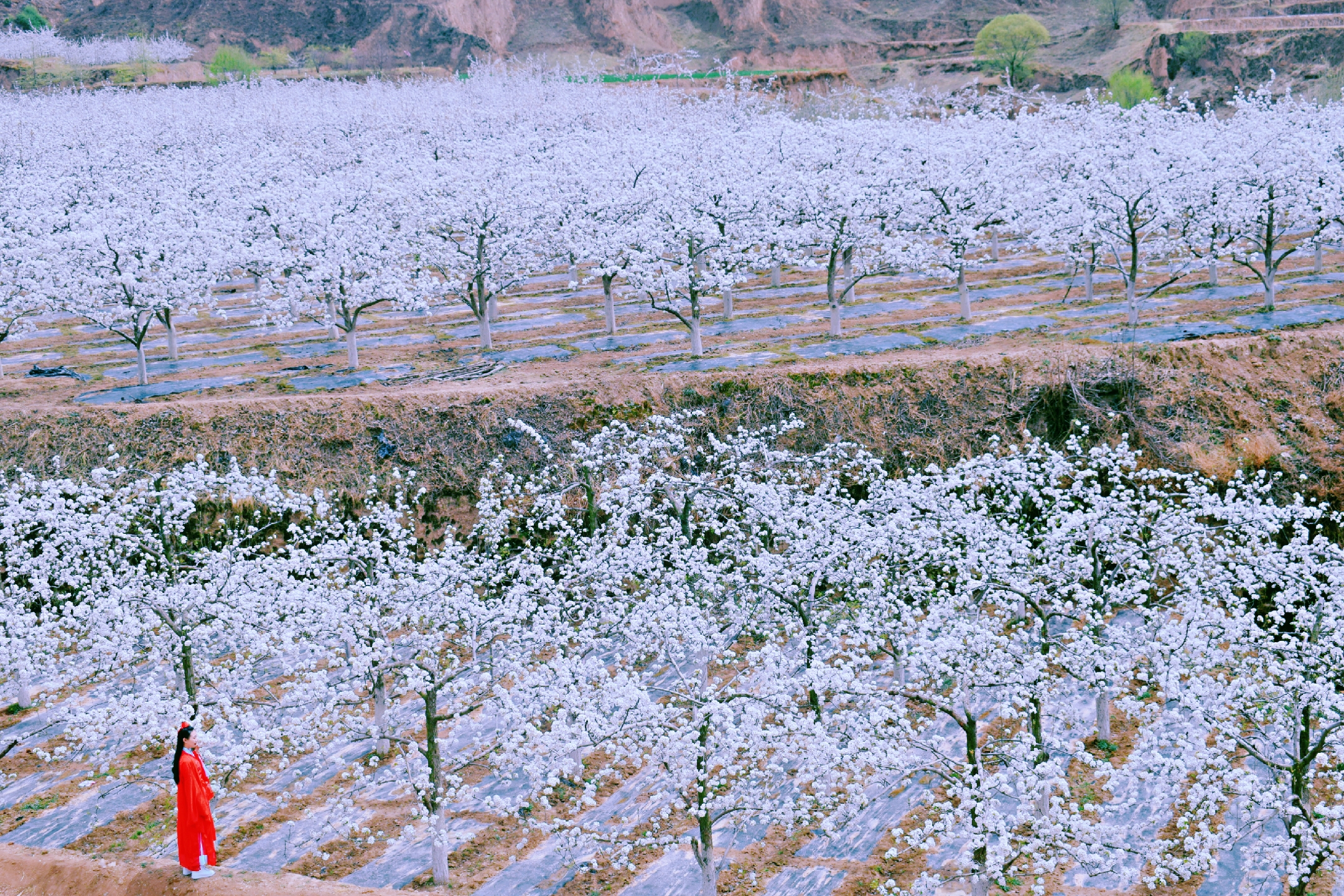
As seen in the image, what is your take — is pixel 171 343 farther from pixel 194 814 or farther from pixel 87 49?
pixel 87 49

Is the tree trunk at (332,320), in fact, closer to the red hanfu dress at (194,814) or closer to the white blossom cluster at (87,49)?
the red hanfu dress at (194,814)

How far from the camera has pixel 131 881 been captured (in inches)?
794

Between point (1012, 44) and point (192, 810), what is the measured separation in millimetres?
114851

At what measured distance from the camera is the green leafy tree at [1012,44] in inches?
4456

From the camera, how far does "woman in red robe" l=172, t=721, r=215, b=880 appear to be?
739 inches

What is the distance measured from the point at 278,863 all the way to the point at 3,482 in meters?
16.8

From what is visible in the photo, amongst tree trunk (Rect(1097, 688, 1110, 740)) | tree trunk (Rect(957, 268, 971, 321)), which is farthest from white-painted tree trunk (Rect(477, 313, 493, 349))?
tree trunk (Rect(1097, 688, 1110, 740))

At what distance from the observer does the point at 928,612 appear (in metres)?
21.1

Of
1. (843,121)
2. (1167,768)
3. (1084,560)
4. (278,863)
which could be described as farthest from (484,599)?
(843,121)

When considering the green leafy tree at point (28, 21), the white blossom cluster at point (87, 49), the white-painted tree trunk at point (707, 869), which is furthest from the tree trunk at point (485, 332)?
the green leafy tree at point (28, 21)

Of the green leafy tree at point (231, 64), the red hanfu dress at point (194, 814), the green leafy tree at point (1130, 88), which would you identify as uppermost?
the green leafy tree at point (231, 64)

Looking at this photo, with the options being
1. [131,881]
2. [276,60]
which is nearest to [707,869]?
[131,881]

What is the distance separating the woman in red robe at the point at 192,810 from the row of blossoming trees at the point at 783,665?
1079 mm

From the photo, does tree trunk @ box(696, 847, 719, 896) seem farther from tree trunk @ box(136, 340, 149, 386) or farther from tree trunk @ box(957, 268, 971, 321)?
tree trunk @ box(957, 268, 971, 321)
